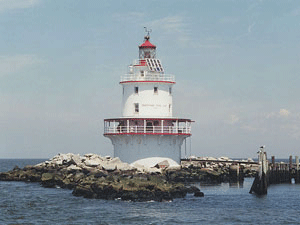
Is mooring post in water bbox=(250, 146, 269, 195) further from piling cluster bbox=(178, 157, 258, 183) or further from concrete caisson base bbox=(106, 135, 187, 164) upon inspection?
concrete caisson base bbox=(106, 135, 187, 164)

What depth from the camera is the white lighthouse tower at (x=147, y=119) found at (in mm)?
51781

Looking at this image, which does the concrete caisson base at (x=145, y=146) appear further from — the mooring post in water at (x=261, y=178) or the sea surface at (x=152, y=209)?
the mooring post in water at (x=261, y=178)

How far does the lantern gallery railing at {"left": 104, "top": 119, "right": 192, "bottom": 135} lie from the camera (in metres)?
51.4

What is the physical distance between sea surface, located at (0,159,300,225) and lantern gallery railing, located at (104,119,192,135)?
9178 mm

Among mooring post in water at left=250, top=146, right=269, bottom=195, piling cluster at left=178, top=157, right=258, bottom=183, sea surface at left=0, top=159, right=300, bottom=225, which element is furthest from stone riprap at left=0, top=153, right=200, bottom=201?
mooring post in water at left=250, top=146, right=269, bottom=195

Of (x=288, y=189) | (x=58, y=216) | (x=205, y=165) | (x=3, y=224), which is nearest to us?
(x=3, y=224)

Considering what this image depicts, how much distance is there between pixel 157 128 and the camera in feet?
171

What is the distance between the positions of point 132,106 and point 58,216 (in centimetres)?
2156

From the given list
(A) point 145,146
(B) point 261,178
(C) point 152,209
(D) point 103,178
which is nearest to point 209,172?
(A) point 145,146

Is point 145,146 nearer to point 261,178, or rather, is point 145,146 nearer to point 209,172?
point 209,172

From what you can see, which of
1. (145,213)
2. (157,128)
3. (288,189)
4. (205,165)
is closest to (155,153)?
(157,128)

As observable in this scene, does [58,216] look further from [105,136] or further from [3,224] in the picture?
[105,136]

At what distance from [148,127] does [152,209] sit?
18.2 metres

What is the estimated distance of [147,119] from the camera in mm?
51406
